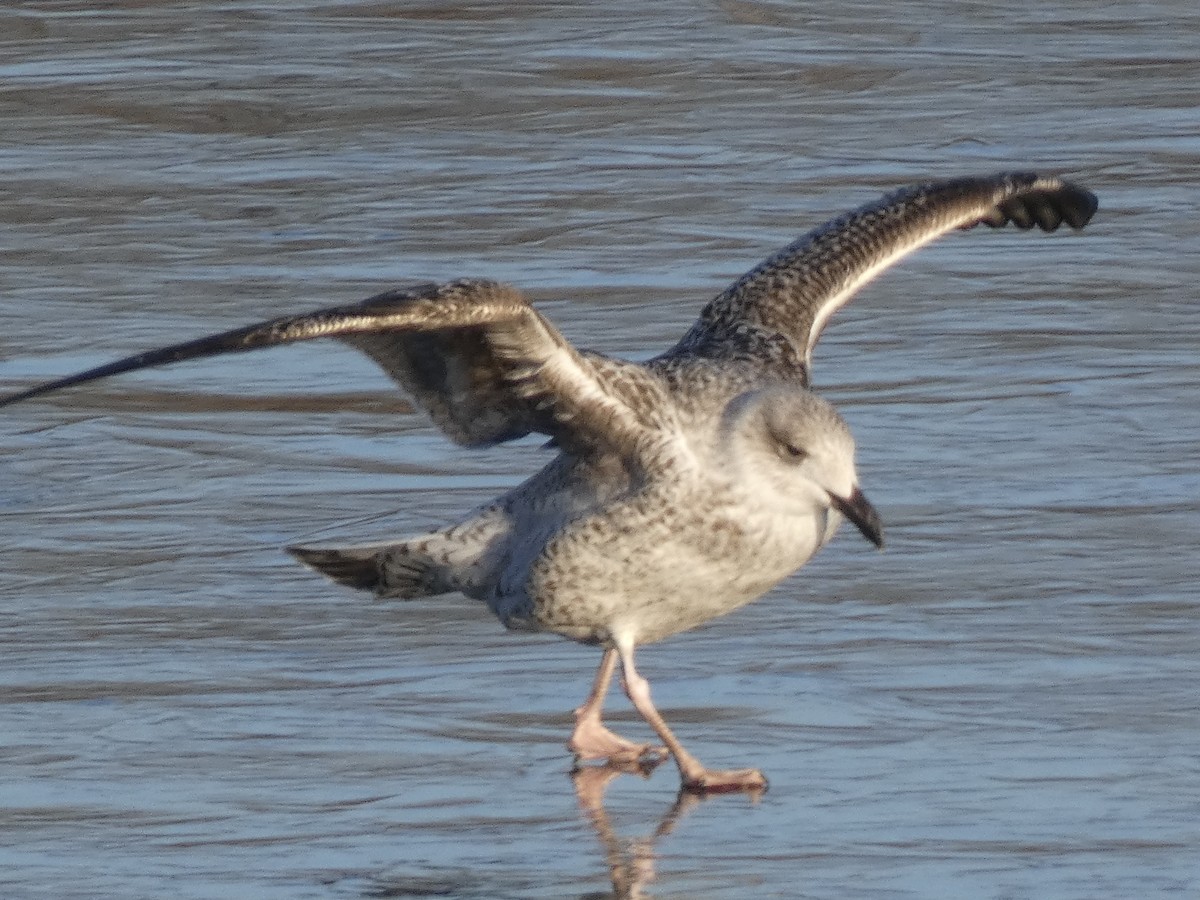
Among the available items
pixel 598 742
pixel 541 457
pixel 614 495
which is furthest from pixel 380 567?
pixel 541 457

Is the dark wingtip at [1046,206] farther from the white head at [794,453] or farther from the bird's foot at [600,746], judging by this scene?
the bird's foot at [600,746]

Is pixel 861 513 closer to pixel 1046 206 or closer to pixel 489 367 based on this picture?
pixel 489 367

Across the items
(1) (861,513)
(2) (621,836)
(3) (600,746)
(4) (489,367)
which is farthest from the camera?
(4) (489,367)

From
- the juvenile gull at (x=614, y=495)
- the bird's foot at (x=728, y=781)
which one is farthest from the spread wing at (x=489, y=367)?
the bird's foot at (x=728, y=781)

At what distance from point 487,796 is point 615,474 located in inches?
42.1

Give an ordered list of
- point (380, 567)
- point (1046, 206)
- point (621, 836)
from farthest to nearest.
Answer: point (1046, 206) < point (380, 567) < point (621, 836)

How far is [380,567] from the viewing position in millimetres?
6516

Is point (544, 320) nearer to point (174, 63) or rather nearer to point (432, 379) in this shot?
point (432, 379)

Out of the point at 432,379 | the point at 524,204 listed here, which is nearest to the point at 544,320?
the point at 432,379

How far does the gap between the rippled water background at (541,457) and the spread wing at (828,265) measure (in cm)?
55

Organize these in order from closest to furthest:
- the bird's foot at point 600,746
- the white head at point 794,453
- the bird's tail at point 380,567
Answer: the bird's foot at point 600,746 → the white head at point 794,453 → the bird's tail at point 380,567

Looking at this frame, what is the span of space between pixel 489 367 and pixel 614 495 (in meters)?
0.40

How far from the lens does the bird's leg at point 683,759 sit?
5.46 metres

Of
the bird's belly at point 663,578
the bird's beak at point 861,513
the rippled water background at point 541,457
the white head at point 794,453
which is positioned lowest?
the rippled water background at point 541,457
